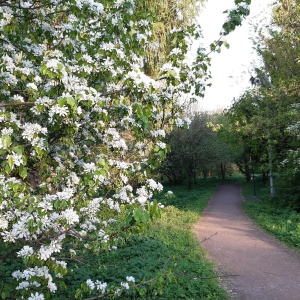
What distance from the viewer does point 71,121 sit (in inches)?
123

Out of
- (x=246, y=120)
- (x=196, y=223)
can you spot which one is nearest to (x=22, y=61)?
(x=196, y=223)

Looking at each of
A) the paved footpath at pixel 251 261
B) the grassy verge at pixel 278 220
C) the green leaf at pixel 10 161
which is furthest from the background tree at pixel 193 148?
the green leaf at pixel 10 161

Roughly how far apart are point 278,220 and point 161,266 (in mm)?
7505

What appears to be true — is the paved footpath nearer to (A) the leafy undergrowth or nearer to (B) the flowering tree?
(A) the leafy undergrowth

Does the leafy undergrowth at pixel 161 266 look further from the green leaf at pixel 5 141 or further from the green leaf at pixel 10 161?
the green leaf at pixel 5 141

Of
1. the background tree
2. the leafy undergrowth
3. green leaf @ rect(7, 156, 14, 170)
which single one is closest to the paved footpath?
the leafy undergrowth

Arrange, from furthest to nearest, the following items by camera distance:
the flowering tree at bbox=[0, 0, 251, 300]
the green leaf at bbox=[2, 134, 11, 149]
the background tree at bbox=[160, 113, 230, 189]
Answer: the background tree at bbox=[160, 113, 230, 189]
the flowering tree at bbox=[0, 0, 251, 300]
the green leaf at bbox=[2, 134, 11, 149]

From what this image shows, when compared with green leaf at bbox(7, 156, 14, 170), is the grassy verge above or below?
below

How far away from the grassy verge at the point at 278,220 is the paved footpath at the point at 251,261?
0.34 m

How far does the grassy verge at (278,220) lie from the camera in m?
10.4

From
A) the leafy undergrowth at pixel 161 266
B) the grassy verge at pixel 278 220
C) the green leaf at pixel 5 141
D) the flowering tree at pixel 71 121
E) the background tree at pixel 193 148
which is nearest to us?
the green leaf at pixel 5 141

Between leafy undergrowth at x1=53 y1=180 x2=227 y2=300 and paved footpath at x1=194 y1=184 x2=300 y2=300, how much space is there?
0.50m

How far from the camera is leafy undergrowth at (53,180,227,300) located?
482cm

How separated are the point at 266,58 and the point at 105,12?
13.9m
